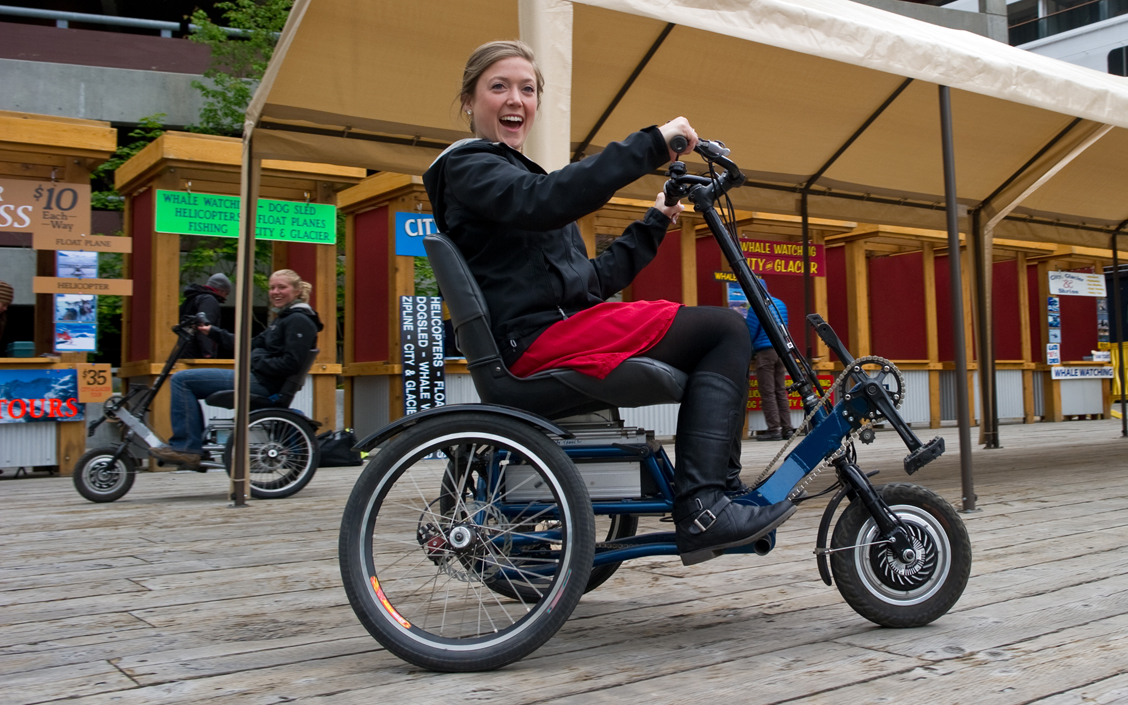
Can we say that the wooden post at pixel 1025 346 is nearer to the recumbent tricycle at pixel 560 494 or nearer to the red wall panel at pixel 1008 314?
the red wall panel at pixel 1008 314

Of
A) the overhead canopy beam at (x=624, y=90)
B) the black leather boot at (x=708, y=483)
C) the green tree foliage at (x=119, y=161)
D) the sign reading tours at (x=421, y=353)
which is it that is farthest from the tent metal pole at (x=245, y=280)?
the green tree foliage at (x=119, y=161)

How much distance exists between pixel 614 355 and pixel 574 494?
32 centimetres

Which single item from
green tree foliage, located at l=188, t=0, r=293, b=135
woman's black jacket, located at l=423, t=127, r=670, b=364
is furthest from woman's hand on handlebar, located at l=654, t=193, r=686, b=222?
green tree foliage, located at l=188, t=0, r=293, b=135

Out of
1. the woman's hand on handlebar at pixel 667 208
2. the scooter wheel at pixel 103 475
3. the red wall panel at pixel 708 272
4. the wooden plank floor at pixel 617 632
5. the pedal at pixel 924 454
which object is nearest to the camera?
the wooden plank floor at pixel 617 632

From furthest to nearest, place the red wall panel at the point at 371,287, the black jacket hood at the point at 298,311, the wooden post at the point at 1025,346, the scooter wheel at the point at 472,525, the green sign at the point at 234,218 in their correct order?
the wooden post at the point at 1025,346 → the red wall panel at the point at 371,287 → the green sign at the point at 234,218 → the black jacket hood at the point at 298,311 → the scooter wheel at the point at 472,525

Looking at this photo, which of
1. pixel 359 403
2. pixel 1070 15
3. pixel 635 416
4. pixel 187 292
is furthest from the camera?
pixel 1070 15

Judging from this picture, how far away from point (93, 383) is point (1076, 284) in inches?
515

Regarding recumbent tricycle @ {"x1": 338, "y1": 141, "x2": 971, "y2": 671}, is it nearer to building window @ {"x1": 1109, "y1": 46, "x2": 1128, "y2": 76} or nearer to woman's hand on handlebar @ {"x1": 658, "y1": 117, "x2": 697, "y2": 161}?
woman's hand on handlebar @ {"x1": 658, "y1": 117, "x2": 697, "y2": 161}

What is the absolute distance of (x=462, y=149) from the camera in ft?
7.75

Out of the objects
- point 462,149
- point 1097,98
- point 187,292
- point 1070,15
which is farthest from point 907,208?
point 1070,15

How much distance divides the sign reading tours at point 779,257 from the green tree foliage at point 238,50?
7.53m

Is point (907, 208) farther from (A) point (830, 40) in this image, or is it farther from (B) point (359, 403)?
(B) point (359, 403)

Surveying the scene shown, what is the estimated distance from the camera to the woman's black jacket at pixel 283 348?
6.66m

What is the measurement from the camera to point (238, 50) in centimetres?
1534
